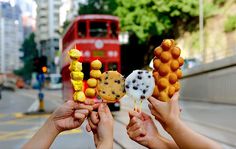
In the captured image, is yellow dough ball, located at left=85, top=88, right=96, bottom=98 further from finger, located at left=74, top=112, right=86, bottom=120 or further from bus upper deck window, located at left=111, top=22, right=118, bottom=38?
bus upper deck window, located at left=111, top=22, right=118, bottom=38

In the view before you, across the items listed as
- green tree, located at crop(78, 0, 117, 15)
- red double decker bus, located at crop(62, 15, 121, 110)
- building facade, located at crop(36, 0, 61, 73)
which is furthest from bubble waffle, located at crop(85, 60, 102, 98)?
building facade, located at crop(36, 0, 61, 73)

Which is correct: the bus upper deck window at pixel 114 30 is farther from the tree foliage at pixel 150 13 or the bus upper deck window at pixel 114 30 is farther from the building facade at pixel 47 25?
the building facade at pixel 47 25

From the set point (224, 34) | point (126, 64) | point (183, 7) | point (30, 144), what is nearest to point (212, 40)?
point (224, 34)

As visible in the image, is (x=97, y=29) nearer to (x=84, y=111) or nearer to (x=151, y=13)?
(x=84, y=111)

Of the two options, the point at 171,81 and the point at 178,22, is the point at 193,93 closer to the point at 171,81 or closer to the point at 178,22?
the point at 178,22

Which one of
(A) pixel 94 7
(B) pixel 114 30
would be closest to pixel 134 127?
(B) pixel 114 30

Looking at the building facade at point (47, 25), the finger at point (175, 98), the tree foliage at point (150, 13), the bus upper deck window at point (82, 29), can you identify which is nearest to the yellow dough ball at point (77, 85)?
the finger at point (175, 98)
